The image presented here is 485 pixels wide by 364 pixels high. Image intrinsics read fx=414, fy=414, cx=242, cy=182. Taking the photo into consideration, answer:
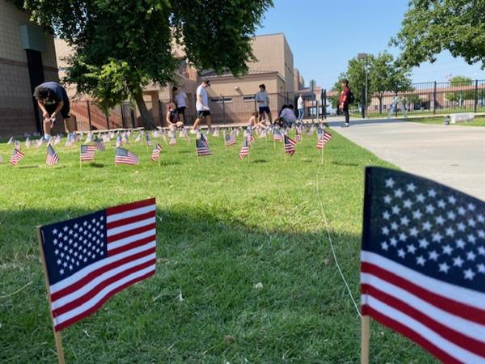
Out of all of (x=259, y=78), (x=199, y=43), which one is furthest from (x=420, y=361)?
(x=259, y=78)

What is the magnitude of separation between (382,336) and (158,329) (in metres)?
1.18

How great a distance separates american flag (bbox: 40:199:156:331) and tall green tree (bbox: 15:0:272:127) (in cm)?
1808

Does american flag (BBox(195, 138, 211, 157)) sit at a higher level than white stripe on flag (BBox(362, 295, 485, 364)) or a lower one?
higher

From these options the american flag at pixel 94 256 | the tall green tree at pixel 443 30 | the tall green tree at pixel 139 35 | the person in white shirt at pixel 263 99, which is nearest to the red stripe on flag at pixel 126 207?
the american flag at pixel 94 256

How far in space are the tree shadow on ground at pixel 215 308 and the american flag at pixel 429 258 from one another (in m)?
0.68

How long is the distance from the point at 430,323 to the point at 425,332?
4 cm

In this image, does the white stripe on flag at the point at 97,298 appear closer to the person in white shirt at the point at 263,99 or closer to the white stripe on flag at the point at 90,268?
the white stripe on flag at the point at 90,268

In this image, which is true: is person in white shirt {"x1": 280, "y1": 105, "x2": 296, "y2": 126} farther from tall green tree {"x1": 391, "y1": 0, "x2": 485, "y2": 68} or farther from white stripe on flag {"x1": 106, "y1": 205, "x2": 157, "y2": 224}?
white stripe on flag {"x1": 106, "y1": 205, "x2": 157, "y2": 224}

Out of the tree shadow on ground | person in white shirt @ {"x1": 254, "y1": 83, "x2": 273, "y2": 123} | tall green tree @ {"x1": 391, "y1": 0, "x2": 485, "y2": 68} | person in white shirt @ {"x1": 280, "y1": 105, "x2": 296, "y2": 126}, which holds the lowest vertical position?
the tree shadow on ground

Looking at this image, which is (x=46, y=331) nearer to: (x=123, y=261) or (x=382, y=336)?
(x=123, y=261)

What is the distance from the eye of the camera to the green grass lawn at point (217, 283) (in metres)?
2.06

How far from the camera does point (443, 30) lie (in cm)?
2036

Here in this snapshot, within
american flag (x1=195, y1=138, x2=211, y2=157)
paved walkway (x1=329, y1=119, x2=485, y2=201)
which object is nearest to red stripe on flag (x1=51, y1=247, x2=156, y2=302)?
paved walkway (x1=329, y1=119, x2=485, y2=201)

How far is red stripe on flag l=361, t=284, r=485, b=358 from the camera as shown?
1.31 meters
